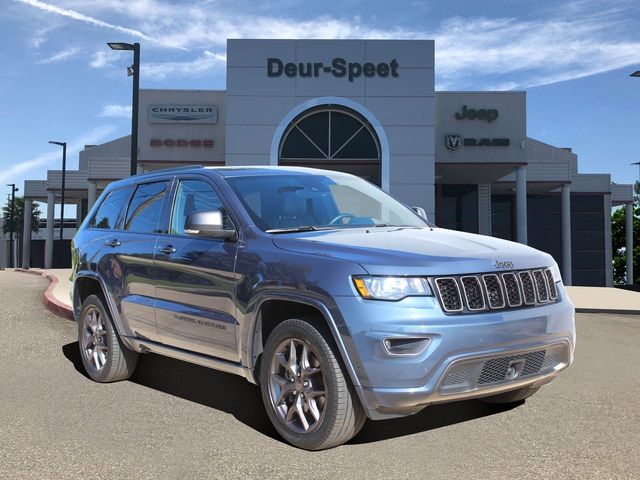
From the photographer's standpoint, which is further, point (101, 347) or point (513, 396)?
point (101, 347)

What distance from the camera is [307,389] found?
3957mm

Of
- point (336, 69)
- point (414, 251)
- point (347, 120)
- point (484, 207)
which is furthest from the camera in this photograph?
point (484, 207)

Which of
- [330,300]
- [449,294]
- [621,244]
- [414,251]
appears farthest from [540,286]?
[621,244]

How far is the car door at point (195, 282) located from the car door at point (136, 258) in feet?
0.57

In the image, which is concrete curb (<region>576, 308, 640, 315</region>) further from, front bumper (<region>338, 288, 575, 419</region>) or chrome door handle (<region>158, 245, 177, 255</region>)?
chrome door handle (<region>158, 245, 177, 255</region>)

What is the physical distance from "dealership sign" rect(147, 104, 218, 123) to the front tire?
82.9 ft

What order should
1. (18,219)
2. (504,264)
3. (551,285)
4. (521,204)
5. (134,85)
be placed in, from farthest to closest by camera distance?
(18,219), (521,204), (134,85), (551,285), (504,264)

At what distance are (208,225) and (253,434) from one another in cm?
145

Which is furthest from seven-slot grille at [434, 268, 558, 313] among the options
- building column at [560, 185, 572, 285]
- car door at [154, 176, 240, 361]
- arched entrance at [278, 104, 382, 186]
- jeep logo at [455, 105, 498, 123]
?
building column at [560, 185, 572, 285]

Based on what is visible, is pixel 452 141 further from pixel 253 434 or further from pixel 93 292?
pixel 253 434

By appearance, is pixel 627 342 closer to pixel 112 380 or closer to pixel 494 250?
pixel 494 250

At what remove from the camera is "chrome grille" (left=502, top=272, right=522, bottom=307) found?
388 centimetres

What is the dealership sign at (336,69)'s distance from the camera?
84.3 ft

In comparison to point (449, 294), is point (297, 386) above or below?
below
